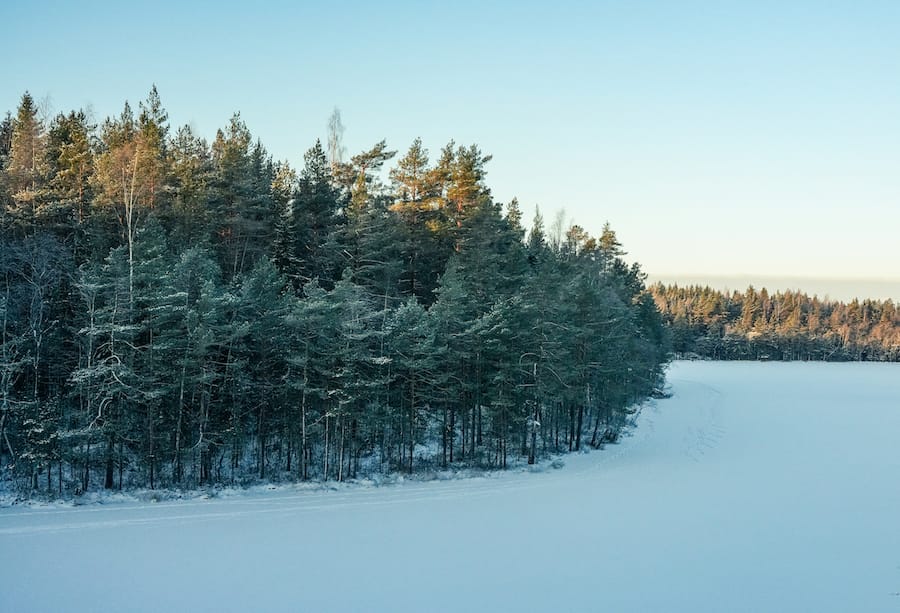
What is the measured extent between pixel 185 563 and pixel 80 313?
1164 centimetres

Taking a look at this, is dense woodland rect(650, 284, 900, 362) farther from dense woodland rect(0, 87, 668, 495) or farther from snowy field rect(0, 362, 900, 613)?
snowy field rect(0, 362, 900, 613)

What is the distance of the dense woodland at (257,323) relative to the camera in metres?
20.0

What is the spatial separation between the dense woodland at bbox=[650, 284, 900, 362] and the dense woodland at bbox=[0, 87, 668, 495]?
316 ft

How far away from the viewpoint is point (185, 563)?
1347cm

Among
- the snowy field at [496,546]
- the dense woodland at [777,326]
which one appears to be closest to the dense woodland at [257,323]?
the snowy field at [496,546]

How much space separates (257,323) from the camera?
21.7 metres

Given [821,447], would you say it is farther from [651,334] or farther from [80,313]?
[80,313]

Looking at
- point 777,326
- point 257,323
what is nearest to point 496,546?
point 257,323

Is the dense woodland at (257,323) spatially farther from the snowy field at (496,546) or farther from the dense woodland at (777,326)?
the dense woodland at (777,326)

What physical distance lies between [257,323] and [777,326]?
137 metres

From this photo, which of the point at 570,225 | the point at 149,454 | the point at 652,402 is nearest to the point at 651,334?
the point at 652,402

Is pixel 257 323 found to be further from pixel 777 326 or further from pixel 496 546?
pixel 777 326

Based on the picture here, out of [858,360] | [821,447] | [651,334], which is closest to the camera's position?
[821,447]

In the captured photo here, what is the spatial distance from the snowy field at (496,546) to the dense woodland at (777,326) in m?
103
